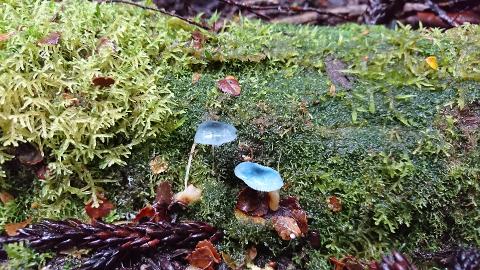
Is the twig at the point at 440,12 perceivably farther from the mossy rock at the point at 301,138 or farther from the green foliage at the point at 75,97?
the green foliage at the point at 75,97

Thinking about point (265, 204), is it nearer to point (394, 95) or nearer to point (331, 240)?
point (331, 240)

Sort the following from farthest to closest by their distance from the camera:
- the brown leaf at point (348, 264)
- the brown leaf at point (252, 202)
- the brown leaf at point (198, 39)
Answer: the brown leaf at point (198, 39), the brown leaf at point (252, 202), the brown leaf at point (348, 264)

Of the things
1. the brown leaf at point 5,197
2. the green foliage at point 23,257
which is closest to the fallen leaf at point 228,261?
the green foliage at point 23,257

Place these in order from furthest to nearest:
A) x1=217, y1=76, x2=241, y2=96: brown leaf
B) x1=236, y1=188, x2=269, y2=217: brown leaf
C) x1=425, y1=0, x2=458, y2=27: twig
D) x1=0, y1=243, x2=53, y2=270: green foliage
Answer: x1=425, y1=0, x2=458, y2=27: twig → x1=217, y1=76, x2=241, y2=96: brown leaf → x1=236, y1=188, x2=269, y2=217: brown leaf → x1=0, y1=243, x2=53, y2=270: green foliage

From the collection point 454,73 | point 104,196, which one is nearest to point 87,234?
point 104,196

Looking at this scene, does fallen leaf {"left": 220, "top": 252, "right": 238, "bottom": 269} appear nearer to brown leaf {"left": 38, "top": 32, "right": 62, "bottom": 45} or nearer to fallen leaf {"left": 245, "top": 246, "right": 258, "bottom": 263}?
fallen leaf {"left": 245, "top": 246, "right": 258, "bottom": 263}

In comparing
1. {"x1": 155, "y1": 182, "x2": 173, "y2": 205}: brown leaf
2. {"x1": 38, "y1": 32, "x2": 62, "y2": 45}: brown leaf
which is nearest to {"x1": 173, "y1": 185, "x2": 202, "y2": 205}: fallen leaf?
{"x1": 155, "y1": 182, "x2": 173, "y2": 205}: brown leaf

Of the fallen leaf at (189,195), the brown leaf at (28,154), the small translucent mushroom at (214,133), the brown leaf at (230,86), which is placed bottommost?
the fallen leaf at (189,195)
